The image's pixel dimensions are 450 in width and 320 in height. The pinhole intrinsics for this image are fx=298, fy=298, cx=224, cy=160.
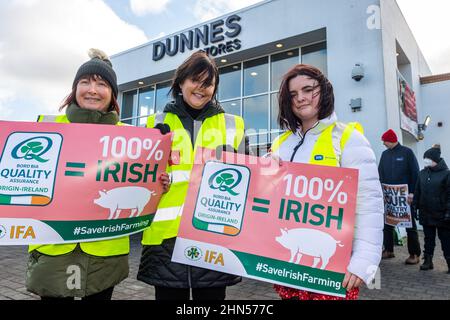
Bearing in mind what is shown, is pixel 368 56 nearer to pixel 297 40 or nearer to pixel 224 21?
pixel 297 40

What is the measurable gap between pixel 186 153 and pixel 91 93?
2.21 ft

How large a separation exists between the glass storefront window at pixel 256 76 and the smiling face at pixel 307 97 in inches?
338

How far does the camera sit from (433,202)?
16.1ft

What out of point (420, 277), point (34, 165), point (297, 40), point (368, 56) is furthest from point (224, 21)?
point (34, 165)

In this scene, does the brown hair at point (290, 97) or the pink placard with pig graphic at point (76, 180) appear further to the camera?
the brown hair at point (290, 97)

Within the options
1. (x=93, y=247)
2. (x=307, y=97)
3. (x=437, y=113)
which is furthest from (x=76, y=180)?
(x=437, y=113)

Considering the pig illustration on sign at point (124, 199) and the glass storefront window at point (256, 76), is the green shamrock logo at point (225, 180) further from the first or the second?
the glass storefront window at point (256, 76)

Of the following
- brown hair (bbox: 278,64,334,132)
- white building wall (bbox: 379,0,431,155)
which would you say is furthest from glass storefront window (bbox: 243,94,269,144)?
brown hair (bbox: 278,64,334,132)

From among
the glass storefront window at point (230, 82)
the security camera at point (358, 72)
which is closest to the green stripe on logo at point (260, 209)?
the security camera at point (358, 72)

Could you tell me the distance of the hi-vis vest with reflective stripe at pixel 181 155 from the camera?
1.73 meters

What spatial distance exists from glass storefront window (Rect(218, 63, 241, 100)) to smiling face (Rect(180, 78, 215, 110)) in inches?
355

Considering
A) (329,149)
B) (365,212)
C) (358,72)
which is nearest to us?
(365,212)

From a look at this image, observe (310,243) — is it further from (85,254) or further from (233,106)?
(233,106)

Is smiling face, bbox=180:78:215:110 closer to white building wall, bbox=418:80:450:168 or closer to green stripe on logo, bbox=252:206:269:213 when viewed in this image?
green stripe on logo, bbox=252:206:269:213
